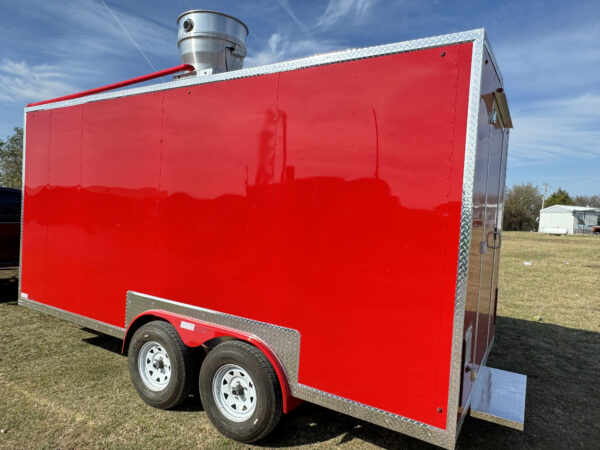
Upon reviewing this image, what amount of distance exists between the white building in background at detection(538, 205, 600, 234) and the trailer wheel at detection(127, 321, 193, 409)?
5591 centimetres

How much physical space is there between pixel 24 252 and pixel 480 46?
601 cm

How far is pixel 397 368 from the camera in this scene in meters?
2.76

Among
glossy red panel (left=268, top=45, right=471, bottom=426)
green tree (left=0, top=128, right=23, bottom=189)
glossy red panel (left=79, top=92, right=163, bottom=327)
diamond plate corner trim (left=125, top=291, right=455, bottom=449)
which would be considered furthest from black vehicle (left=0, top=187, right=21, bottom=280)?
green tree (left=0, top=128, right=23, bottom=189)

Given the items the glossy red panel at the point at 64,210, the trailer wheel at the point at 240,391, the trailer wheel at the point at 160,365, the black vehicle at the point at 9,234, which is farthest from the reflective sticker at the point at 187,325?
the black vehicle at the point at 9,234

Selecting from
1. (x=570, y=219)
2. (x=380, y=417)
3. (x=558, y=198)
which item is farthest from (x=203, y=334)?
(x=558, y=198)

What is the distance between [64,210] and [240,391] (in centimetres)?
327

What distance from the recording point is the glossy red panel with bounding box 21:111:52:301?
5.22m

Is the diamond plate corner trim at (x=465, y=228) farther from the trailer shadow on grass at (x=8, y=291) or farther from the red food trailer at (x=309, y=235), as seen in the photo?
the trailer shadow on grass at (x=8, y=291)

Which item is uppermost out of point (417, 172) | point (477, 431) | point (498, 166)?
point (498, 166)

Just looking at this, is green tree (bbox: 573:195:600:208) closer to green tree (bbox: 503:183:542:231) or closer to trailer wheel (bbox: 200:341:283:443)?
green tree (bbox: 503:183:542:231)

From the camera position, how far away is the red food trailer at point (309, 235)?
8.63 ft

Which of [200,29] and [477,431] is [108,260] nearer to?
[200,29]

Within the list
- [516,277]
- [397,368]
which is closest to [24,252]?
[397,368]

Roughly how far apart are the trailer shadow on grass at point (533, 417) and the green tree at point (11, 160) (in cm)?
4013
